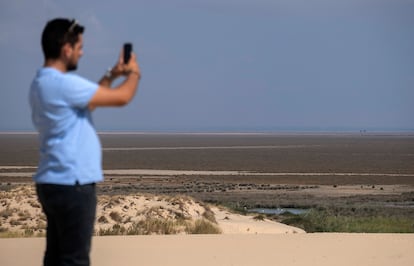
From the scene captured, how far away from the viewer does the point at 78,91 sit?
3320 millimetres

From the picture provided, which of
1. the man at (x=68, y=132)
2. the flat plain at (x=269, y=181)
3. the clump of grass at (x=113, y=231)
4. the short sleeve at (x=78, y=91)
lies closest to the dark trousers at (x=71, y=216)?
the man at (x=68, y=132)

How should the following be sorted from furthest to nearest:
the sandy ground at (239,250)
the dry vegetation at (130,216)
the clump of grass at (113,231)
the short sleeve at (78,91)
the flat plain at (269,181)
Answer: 1. the flat plain at (269,181)
2. the dry vegetation at (130,216)
3. the clump of grass at (113,231)
4. the sandy ground at (239,250)
5. the short sleeve at (78,91)

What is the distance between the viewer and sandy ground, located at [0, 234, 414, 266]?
8.58 m

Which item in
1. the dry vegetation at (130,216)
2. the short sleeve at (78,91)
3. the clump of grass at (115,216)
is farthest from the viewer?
the clump of grass at (115,216)

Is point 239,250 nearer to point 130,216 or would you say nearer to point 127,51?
point 127,51

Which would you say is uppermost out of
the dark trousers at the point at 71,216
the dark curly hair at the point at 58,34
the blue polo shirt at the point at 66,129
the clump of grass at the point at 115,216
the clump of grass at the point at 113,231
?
the dark curly hair at the point at 58,34

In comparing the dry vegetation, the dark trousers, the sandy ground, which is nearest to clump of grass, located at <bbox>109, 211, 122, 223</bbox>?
the dry vegetation

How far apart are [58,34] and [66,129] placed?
0.47 meters

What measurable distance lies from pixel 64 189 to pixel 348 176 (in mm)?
51699

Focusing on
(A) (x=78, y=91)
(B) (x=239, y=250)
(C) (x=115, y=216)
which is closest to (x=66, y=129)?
(A) (x=78, y=91)

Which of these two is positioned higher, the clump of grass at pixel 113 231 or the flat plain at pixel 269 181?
the clump of grass at pixel 113 231

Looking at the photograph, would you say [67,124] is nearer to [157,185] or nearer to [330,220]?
[330,220]

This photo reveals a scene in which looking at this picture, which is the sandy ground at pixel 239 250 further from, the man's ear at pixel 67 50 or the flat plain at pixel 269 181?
the flat plain at pixel 269 181

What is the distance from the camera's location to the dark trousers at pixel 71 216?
3381 mm
